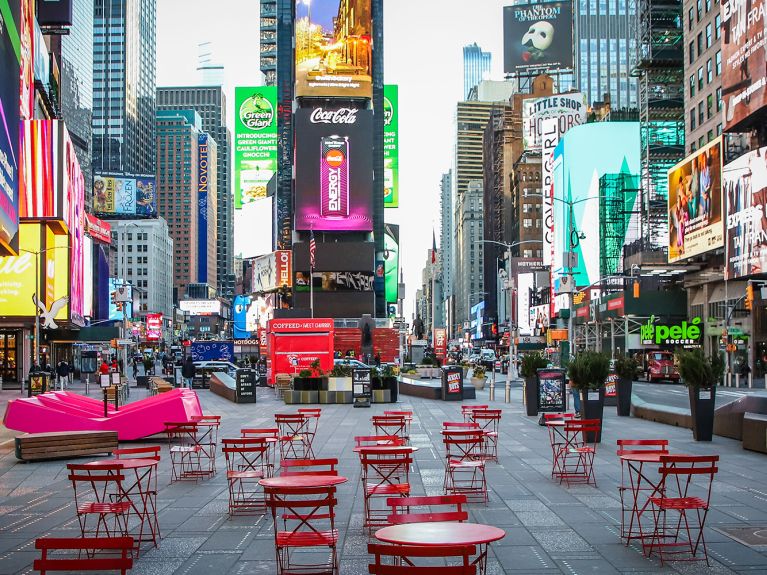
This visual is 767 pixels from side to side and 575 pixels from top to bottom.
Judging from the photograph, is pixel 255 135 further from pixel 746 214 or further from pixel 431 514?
pixel 431 514

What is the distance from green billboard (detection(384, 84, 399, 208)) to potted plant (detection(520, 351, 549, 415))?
338ft

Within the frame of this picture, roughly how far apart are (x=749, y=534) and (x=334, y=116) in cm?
9446

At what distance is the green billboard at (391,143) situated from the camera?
131125 millimetres

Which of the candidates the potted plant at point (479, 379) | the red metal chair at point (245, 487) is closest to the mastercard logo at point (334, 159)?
the potted plant at point (479, 379)

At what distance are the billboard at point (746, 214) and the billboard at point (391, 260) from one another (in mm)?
81076

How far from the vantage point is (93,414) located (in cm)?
2036

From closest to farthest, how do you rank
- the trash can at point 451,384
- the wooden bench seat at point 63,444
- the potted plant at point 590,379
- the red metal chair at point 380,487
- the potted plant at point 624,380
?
the red metal chair at point 380,487 → the wooden bench seat at point 63,444 → the potted plant at point 590,379 → the potted plant at point 624,380 → the trash can at point 451,384

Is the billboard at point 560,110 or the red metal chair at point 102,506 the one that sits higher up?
the billboard at point 560,110

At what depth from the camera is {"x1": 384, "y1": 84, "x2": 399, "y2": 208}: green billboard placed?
5162 inches

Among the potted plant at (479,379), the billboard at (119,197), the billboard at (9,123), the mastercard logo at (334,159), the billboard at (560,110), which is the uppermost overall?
the billboard at (560,110)

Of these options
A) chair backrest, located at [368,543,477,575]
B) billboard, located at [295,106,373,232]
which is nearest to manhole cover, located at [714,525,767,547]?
chair backrest, located at [368,543,477,575]

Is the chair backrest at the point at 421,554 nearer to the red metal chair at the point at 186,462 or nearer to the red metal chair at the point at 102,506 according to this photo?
the red metal chair at the point at 102,506

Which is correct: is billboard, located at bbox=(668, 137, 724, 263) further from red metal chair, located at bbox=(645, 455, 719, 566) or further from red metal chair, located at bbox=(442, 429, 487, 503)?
red metal chair, located at bbox=(645, 455, 719, 566)

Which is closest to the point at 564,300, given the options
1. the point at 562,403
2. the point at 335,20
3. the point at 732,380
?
the point at 335,20
